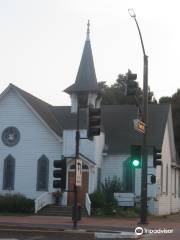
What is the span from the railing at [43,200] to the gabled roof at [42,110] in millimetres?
4339

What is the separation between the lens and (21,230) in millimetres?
21922

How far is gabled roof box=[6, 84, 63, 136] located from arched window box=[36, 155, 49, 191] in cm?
206

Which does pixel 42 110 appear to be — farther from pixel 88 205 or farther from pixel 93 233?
pixel 93 233

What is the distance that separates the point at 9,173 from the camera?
42.4 m

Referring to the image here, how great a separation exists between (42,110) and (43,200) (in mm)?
7492

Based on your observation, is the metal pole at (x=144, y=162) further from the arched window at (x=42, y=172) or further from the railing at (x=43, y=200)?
the arched window at (x=42, y=172)

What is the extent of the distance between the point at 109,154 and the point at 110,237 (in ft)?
73.9

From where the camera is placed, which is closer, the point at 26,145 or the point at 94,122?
the point at 94,122

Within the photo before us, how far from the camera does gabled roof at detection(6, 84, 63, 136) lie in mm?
42263

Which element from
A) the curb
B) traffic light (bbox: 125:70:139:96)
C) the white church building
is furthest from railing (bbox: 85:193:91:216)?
the curb

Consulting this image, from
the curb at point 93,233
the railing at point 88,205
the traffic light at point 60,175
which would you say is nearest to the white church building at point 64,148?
the railing at point 88,205

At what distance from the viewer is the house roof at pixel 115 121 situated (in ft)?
140

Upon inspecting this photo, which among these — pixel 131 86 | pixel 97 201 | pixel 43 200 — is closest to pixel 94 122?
pixel 131 86

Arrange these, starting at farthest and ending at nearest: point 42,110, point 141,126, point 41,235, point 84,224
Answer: point 42,110 < point 84,224 < point 141,126 < point 41,235
